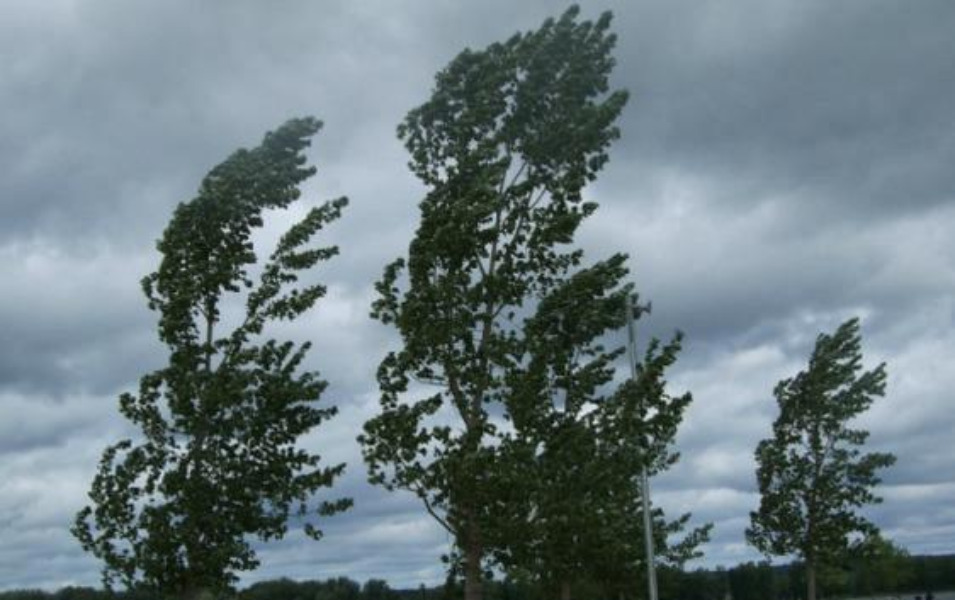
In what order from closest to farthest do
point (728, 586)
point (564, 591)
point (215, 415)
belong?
point (215, 415) → point (564, 591) → point (728, 586)

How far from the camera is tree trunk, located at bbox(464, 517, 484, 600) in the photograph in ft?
61.6

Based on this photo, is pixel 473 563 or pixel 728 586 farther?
pixel 728 586

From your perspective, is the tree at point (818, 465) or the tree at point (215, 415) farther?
the tree at point (818, 465)

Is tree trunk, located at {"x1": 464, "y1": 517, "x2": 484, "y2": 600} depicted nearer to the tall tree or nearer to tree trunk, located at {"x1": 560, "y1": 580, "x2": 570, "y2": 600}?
the tall tree

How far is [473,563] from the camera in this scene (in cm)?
1892

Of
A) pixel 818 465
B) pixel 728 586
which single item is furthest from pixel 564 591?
pixel 728 586

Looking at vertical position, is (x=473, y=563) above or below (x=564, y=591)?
above

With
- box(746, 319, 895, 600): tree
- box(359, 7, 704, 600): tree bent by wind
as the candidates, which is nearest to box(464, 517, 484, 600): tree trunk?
box(359, 7, 704, 600): tree bent by wind

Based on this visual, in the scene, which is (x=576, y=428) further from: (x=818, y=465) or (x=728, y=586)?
(x=728, y=586)

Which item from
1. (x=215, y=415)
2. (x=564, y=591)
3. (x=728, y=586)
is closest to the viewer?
(x=215, y=415)

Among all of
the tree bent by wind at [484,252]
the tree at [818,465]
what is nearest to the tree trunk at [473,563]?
the tree bent by wind at [484,252]

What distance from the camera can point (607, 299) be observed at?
71.1ft

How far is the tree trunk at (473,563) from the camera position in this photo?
18.8 meters

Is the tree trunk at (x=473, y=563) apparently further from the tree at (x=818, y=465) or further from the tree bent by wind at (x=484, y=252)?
the tree at (x=818, y=465)
